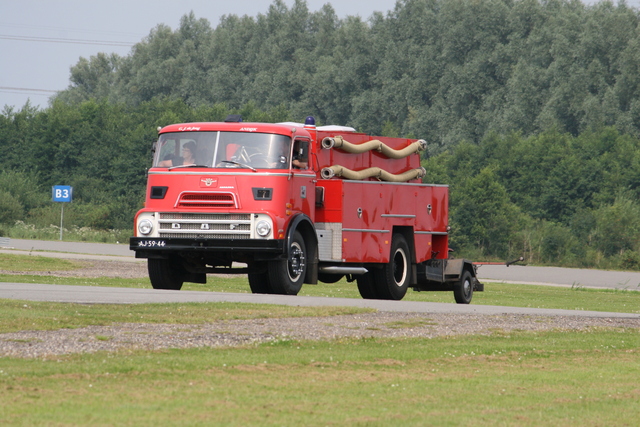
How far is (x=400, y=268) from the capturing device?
22500 millimetres

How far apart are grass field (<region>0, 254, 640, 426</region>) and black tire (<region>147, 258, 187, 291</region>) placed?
5247 mm

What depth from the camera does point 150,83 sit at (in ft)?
390

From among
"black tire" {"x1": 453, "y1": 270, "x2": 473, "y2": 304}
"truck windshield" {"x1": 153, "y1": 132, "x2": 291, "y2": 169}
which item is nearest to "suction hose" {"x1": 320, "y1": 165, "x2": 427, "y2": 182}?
"truck windshield" {"x1": 153, "y1": 132, "x2": 291, "y2": 169}

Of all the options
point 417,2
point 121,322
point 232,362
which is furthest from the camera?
point 417,2

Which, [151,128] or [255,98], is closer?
[151,128]

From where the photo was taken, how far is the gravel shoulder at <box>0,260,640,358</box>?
11703 millimetres

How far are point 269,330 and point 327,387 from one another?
13.8 feet

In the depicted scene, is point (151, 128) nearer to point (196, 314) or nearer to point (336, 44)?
point (336, 44)

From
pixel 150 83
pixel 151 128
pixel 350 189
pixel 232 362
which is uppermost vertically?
pixel 150 83

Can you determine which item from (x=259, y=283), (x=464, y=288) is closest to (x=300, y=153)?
(x=259, y=283)

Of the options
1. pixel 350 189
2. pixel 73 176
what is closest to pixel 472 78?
pixel 73 176

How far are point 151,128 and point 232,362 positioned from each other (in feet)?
280

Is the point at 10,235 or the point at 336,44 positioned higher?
the point at 336,44

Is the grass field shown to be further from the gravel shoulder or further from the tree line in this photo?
the tree line
